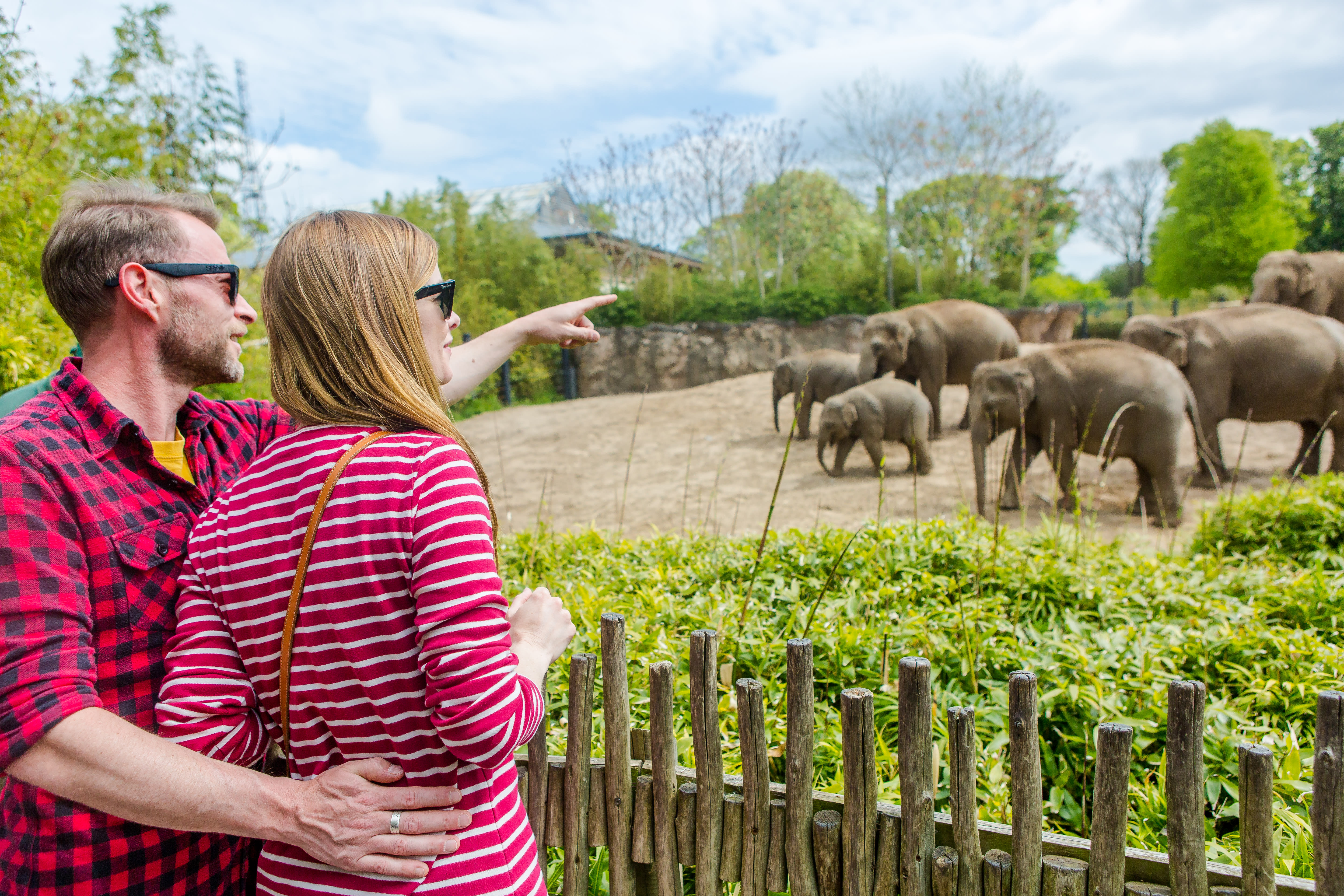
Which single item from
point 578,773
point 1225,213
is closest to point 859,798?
point 578,773

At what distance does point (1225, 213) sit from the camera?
2641 cm

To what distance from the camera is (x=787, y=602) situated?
3373mm

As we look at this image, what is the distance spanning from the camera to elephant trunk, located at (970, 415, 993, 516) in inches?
282

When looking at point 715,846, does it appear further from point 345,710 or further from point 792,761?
point 345,710

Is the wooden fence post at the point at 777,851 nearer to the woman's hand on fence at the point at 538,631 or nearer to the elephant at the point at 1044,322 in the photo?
the woman's hand on fence at the point at 538,631

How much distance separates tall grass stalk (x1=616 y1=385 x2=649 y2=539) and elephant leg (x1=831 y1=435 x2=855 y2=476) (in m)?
2.13

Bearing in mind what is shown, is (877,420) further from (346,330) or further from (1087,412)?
(346,330)

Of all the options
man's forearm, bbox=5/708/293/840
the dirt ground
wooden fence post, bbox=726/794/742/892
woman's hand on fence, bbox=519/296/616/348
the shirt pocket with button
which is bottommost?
the dirt ground

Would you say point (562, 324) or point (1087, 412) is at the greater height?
point (562, 324)

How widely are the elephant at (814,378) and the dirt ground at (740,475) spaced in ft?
1.55

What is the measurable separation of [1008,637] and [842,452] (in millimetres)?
5844

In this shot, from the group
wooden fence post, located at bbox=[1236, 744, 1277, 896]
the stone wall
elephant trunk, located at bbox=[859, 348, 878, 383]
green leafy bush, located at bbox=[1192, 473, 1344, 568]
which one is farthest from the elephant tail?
the stone wall

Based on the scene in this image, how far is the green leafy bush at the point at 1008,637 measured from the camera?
244cm

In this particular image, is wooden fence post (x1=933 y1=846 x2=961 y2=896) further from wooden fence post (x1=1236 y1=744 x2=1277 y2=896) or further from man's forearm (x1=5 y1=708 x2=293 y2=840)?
man's forearm (x1=5 y1=708 x2=293 y2=840)
